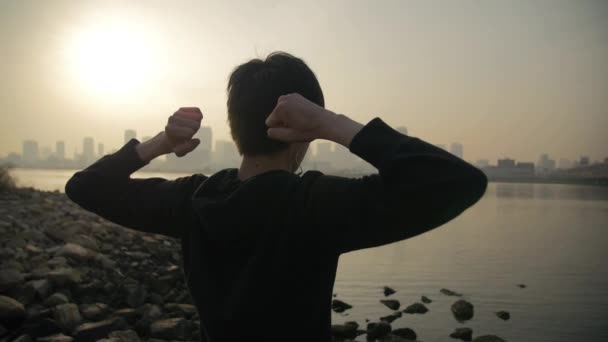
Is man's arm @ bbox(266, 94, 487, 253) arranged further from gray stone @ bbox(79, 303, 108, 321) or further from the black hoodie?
gray stone @ bbox(79, 303, 108, 321)

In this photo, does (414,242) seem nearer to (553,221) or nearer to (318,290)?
(553,221)

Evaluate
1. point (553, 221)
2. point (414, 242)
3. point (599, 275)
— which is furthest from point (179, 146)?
point (553, 221)

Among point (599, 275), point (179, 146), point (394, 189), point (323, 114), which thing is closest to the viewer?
point (394, 189)

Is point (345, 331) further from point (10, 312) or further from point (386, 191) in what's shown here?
point (386, 191)

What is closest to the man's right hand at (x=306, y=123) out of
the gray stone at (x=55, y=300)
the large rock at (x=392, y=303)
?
the gray stone at (x=55, y=300)

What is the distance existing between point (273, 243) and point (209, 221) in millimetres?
249

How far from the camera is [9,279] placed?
554cm

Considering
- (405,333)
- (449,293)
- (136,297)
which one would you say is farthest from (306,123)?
(449,293)

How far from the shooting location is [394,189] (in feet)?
4.61

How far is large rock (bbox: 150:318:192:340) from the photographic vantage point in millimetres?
5547

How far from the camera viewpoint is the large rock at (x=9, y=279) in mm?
5430

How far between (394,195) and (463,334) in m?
8.08

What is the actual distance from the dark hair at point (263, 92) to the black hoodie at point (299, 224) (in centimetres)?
17

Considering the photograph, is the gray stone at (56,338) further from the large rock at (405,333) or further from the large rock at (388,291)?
the large rock at (388,291)
